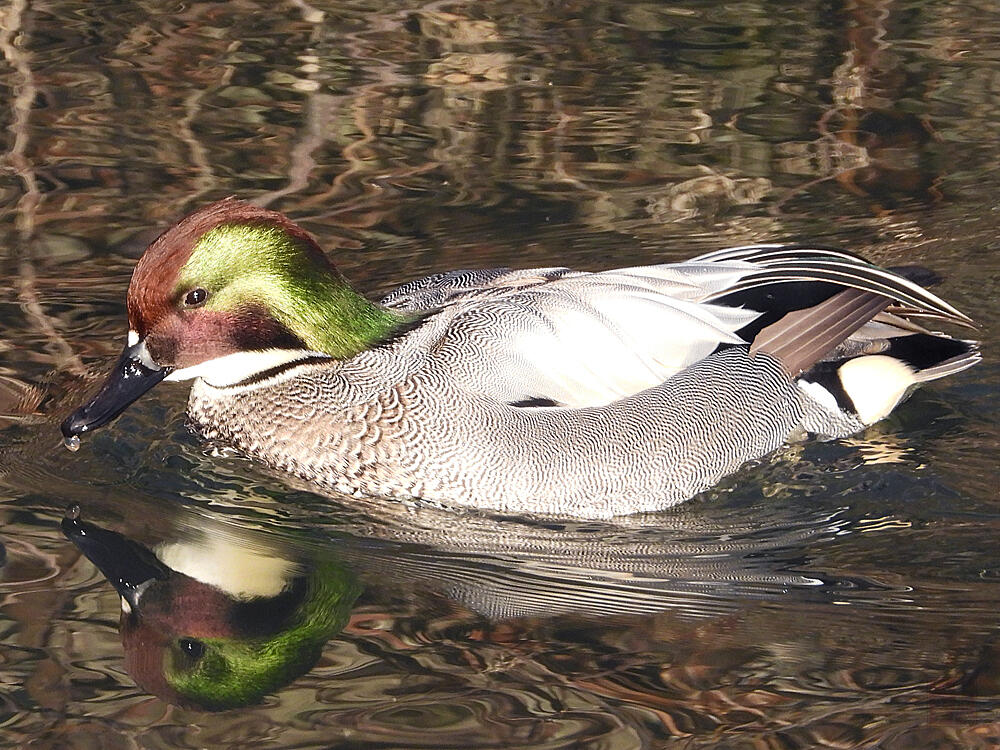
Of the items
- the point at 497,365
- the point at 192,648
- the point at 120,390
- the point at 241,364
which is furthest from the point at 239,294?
the point at 192,648

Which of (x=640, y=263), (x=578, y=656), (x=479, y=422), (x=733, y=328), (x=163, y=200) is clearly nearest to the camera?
(x=578, y=656)

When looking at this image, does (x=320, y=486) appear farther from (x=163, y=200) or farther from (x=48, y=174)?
(x=48, y=174)

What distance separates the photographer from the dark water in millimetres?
4090

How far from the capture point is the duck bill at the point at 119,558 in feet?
15.5

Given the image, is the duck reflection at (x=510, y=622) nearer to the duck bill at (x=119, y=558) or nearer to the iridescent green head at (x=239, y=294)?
the duck bill at (x=119, y=558)

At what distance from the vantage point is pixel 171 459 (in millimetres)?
5574

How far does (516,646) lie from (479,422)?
1021mm

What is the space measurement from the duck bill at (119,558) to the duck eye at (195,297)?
0.80 meters

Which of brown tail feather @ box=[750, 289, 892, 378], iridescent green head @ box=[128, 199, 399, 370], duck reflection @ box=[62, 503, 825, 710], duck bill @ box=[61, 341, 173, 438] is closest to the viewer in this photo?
duck reflection @ box=[62, 503, 825, 710]

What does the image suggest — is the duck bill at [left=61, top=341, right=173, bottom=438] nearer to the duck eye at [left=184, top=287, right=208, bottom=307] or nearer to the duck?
the duck

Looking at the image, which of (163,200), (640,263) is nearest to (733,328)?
(640,263)

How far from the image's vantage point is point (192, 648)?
441 cm

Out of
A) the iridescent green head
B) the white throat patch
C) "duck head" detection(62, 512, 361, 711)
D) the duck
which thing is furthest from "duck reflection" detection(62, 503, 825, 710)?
the iridescent green head

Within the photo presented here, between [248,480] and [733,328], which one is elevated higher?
[733,328]
